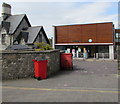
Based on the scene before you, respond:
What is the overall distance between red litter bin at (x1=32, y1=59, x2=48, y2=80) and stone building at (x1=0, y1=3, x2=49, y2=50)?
1796cm

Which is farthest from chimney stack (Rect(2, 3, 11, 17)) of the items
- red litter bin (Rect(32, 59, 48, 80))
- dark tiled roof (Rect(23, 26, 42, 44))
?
red litter bin (Rect(32, 59, 48, 80))

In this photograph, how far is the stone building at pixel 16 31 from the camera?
82.0 feet

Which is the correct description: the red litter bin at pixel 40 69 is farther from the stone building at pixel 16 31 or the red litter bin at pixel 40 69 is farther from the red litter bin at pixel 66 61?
the stone building at pixel 16 31

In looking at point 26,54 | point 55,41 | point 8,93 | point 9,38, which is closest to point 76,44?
point 55,41

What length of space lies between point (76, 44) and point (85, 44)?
69.5 inches

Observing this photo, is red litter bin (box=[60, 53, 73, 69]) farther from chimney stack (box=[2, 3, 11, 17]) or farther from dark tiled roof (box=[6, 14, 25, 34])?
chimney stack (box=[2, 3, 11, 17])

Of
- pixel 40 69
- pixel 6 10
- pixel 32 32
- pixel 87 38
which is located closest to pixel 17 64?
pixel 40 69

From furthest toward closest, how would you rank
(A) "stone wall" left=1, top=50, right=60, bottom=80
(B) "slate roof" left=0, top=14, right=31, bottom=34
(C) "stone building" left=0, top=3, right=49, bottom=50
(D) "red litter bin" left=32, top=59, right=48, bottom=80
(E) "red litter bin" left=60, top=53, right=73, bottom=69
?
1. (B) "slate roof" left=0, top=14, right=31, bottom=34
2. (C) "stone building" left=0, top=3, right=49, bottom=50
3. (E) "red litter bin" left=60, top=53, right=73, bottom=69
4. (A) "stone wall" left=1, top=50, right=60, bottom=80
5. (D) "red litter bin" left=32, top=59, right=48, bottom=80

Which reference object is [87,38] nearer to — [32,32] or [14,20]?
[32,32]

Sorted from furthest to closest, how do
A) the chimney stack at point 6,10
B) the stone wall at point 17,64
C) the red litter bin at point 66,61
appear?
the chimney stack at point 6,10
the red litter bin at point 66,61
the stone wall at point 17,64

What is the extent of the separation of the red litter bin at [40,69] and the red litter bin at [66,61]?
3277 mm

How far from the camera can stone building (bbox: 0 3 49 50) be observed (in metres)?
25.0

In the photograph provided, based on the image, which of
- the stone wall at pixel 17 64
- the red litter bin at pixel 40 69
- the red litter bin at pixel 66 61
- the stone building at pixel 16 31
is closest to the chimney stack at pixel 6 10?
the stone building at pixel 16 31

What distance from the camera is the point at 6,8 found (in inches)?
1102
